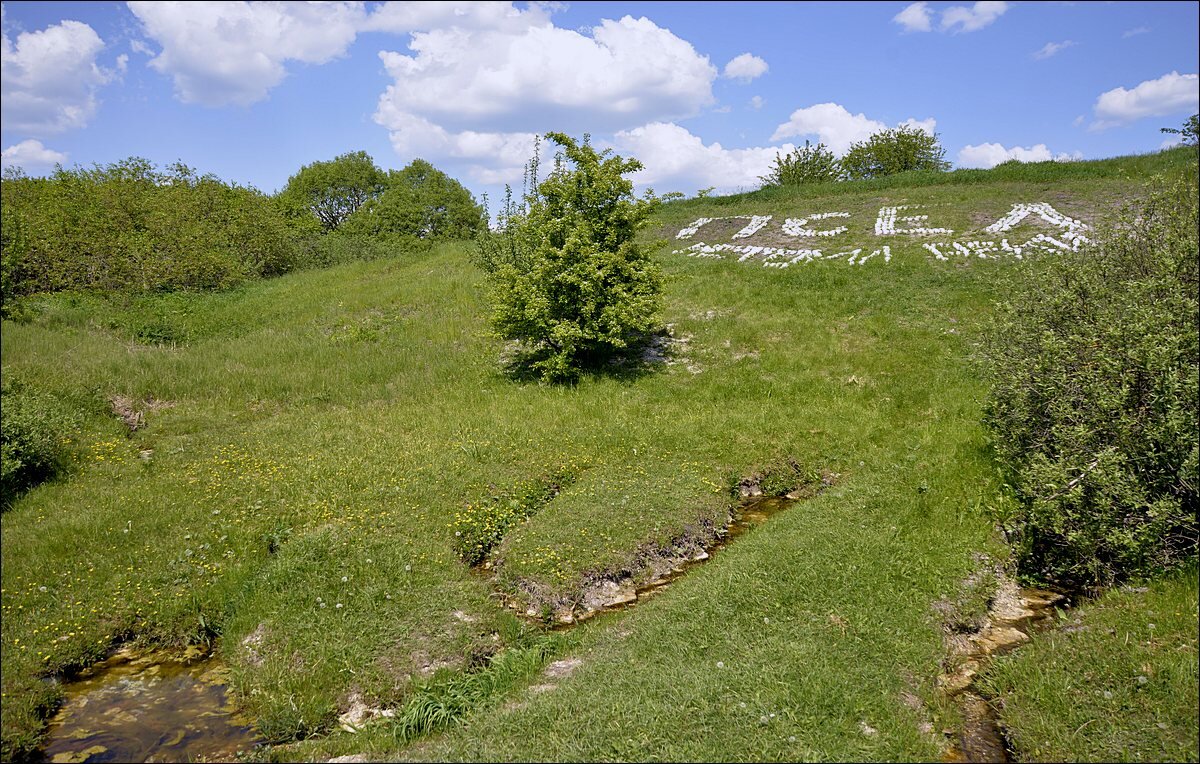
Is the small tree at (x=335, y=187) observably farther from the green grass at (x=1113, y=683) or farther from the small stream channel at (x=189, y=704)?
the green grass at (x=1113, y=683)

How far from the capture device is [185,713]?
7.84 m

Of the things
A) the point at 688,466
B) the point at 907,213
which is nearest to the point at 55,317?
the point at 688,466

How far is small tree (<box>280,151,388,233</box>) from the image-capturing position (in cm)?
6838

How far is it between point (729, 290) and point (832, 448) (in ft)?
38.4

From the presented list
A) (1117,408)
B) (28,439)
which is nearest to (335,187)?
(28,439)

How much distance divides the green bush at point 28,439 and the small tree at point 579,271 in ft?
35.0

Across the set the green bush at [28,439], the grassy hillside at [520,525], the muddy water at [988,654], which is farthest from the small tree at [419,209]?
the muddy water at [988,654]

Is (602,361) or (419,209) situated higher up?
(419,209)

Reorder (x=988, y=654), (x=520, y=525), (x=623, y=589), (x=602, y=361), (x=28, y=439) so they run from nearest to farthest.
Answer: (x=988, y=654), (x=623, y=589), (x=28, y=439), (x=520, y=525), (x=602, y=361)

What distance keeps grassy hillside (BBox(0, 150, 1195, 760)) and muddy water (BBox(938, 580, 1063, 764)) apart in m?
0.34

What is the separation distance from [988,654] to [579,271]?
1358 centimetres

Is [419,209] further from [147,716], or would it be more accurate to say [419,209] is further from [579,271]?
[147,716]

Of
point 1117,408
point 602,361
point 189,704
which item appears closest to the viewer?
point 189,704

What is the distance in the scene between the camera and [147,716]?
25.4 feet
